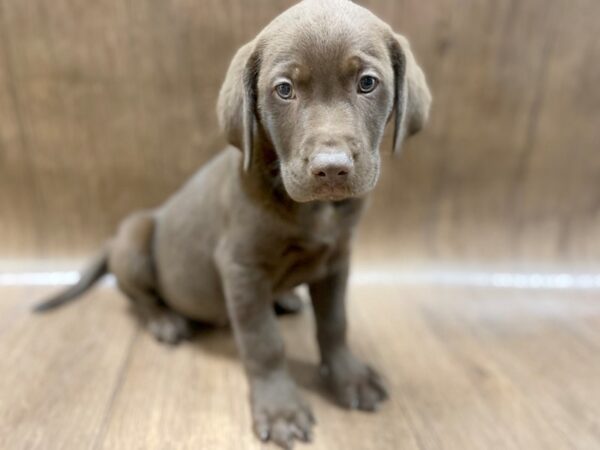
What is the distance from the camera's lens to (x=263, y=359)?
1752 millimetres

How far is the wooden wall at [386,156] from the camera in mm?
2219

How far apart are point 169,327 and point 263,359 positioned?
0.56 metres

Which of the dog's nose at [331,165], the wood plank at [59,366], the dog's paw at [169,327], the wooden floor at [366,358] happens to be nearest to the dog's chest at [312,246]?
the dog's nose at [331,165]

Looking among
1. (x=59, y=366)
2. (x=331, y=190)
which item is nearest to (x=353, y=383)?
(x=331, y=190)

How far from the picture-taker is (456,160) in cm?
254

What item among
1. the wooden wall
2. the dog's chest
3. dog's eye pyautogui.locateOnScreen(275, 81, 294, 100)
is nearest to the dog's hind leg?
the wooden wall

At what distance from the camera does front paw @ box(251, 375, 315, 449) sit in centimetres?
167

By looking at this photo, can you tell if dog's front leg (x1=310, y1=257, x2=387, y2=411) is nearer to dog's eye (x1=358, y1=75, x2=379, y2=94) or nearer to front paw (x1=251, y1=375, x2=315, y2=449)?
front paw (x1=251, y1=375, x2=315, y2=449)

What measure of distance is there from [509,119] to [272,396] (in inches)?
63.2

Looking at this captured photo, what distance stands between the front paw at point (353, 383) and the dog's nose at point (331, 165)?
82 centimetres

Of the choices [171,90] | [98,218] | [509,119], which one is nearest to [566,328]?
[509,119]

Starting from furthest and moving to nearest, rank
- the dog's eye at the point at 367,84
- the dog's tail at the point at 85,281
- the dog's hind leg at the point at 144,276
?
1. the dog's tail at the point at 85,281
2. the dog's hind leg at the point at 144,276
3. the dog's eye at the point at 367,84

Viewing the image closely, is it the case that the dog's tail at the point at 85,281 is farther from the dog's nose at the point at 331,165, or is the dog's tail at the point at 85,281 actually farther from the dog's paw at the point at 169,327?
the dog's nose at the point at 331,165

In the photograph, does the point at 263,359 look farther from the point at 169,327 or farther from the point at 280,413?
the point at 169,327
